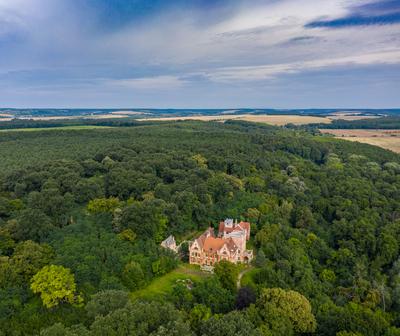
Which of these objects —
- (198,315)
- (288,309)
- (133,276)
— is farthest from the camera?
(133,276)

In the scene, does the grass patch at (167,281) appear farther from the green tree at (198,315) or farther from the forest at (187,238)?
the green tree at (198,315)

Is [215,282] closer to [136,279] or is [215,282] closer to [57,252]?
[136,279]

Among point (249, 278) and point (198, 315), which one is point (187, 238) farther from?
point (198, 315)

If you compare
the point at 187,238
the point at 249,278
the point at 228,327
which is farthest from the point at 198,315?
the point at 187,238

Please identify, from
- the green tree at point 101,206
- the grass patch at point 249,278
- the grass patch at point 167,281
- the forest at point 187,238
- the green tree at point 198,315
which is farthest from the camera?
the green tree at point 101,206

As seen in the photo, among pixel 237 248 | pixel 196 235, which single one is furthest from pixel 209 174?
pixel 237 248

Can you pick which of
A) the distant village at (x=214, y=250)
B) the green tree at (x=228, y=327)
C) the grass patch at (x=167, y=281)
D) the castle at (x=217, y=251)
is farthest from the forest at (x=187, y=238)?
the castle at (x=217, y=251)
